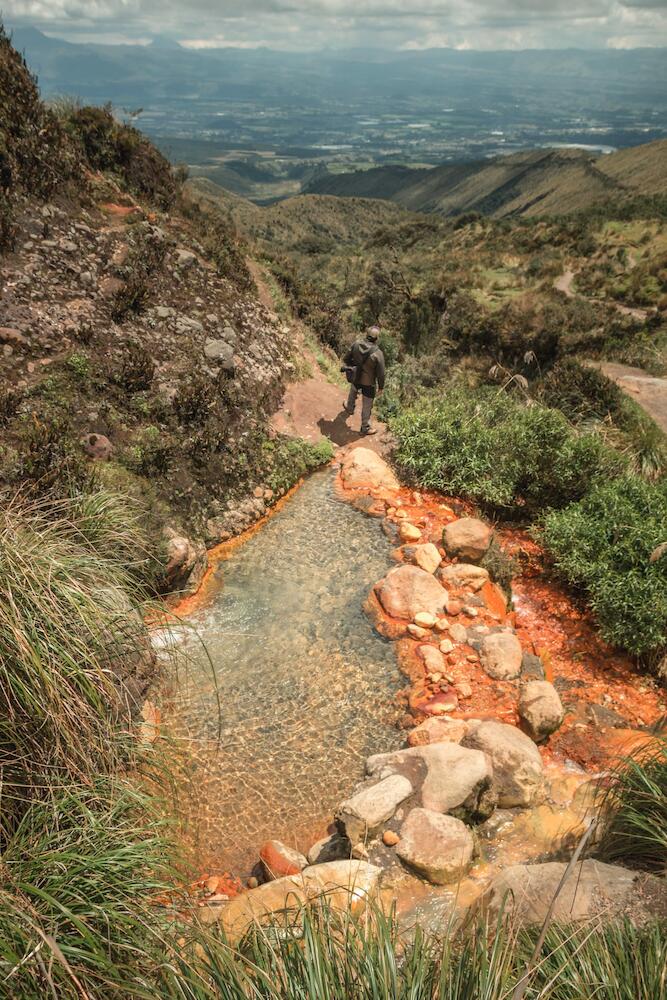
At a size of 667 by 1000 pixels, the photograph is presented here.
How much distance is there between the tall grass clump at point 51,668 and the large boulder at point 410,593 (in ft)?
15.2

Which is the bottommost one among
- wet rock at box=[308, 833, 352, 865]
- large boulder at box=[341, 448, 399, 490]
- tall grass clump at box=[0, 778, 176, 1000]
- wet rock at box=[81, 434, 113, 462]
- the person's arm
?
wet rock at box=[308, 833, 352, 865]

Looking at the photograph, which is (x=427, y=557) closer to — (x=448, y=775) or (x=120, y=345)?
(x=448, y=775)

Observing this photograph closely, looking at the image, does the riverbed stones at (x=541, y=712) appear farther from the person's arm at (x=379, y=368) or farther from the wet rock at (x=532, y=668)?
the person's arm at (x=379, y=368)

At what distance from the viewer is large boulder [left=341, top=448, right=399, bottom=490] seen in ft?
36.2

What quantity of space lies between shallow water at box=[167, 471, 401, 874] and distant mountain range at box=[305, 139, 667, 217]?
5416 cm

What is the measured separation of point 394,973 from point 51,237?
12.5 meters

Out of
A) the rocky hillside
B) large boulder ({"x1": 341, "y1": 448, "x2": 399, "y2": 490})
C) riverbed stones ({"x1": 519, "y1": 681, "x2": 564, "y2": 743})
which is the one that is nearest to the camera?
riverbed stones ({"x1": 519, "y1": 681, "x2": 564, "y2": 743})

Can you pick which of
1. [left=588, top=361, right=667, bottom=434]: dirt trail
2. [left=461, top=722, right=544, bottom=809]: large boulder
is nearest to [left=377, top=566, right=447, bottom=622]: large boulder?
[left=461, top=722, right=544, bottom=809]: large boulder

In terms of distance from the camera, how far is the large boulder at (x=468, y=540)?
8.91m

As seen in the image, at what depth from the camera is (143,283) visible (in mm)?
11586

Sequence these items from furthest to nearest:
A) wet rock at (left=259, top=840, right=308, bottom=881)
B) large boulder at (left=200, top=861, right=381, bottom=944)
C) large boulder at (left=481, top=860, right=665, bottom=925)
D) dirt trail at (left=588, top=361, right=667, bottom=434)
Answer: dirt trail at (left=588, top=361, right=667, bottom=434) < wet rock at (left=259, top=840, right=308, bottom=881) < large boulder at (left=200, top=861, right=381, bottom=944) < large boulder at (left=481, top=860, right=665, bottom=925)

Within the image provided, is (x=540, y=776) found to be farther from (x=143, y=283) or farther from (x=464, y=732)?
(x=143, y=283)

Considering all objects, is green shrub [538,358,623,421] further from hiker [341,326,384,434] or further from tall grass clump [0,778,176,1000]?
tall grass clump [0,778,176,1000]

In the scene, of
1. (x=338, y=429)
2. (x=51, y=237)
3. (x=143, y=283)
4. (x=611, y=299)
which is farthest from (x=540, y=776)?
(x=611, y=299)
